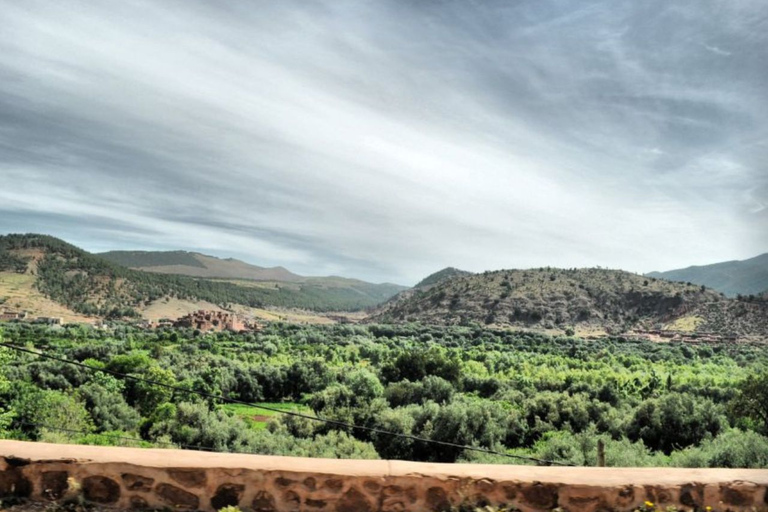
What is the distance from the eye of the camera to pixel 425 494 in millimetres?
5074

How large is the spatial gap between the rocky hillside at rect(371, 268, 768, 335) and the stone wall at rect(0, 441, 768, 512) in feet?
332

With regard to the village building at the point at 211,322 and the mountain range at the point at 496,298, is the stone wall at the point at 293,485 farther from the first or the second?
the mountain range at the point at 496,298

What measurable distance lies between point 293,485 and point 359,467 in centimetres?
66

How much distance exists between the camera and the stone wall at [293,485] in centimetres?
496

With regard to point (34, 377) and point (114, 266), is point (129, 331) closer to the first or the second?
point (34, 377)

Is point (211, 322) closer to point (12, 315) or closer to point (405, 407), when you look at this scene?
point (12, 315)

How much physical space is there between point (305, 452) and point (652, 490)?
14.1 m

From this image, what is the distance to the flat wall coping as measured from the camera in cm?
503

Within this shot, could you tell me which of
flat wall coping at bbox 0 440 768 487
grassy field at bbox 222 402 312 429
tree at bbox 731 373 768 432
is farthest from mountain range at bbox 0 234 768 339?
flat wall coping at bbox 0 440 768 487

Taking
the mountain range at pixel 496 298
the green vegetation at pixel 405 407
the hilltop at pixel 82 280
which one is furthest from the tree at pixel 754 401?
the hilltop at pixel 82 280

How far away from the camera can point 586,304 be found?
112 meters

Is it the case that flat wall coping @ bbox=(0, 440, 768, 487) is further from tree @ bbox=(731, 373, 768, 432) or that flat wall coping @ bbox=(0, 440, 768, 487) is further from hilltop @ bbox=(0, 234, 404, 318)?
hilltop @ bbox=(0, 234, 404, 318)

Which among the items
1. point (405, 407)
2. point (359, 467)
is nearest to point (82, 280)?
point (405, 407)

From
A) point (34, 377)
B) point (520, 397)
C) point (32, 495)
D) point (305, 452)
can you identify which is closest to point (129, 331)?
point (34, 377)
